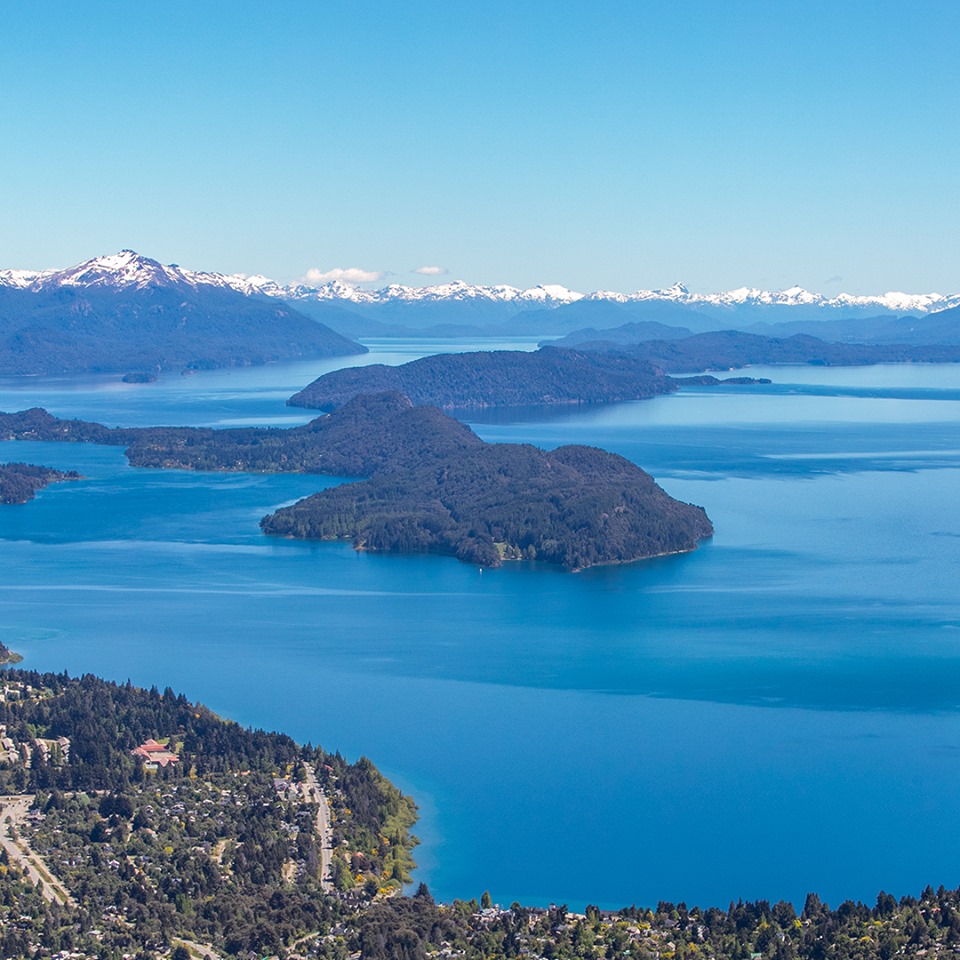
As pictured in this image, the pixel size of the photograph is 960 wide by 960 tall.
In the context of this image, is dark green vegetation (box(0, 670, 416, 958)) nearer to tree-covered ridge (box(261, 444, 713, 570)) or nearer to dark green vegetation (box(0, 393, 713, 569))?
tree-covered ridge (box(261, 444, 713, 570))

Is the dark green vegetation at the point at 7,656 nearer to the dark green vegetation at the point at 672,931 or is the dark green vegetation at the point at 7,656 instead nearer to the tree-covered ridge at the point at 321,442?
the dark green vegetation at the point at 672,931

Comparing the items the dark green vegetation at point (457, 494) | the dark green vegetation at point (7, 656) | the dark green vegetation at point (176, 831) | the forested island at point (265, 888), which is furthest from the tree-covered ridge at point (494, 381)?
the forested island at point (265, 888)

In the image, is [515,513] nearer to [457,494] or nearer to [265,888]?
[457,494]

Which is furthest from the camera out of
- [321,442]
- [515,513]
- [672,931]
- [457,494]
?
[321,442]

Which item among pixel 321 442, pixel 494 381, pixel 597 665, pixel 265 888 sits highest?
pixel 494 381

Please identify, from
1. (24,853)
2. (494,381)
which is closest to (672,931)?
(24,853)

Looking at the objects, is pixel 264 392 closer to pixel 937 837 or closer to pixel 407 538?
pixel 407 538

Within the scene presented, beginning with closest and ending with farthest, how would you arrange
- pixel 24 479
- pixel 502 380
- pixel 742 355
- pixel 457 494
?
pixel 457 494 → pixel 24 479 → pixel 502 380 → pixel 742 355
